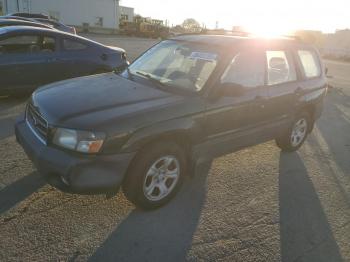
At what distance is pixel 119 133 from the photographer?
306 centimetres

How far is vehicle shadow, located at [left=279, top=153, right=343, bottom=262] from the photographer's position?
322cm

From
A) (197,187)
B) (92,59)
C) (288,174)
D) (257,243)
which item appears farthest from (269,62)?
(92,59)

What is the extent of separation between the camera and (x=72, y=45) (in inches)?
295

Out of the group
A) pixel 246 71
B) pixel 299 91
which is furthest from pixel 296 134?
pixel 246 71

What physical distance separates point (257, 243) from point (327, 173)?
2.22 m

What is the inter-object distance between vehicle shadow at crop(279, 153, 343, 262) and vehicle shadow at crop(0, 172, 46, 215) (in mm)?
2640

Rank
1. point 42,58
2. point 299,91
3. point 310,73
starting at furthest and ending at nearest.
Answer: point 42,58 → point 310,73 → point 299,91

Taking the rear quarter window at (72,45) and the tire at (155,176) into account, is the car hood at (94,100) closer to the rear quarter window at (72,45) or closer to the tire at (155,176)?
the tire at (155,176)

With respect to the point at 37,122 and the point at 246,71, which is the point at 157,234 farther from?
the point at 246,71

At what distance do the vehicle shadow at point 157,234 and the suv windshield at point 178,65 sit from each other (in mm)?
1282

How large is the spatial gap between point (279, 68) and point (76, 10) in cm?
4104

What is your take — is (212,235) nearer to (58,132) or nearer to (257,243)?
(257,243)

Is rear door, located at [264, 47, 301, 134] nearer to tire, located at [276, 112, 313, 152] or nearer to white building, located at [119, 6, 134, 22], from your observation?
tire, located at [276, 112, 313, 152]

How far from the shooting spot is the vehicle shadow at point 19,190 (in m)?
3.49
